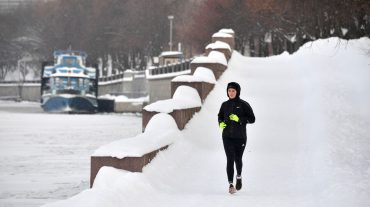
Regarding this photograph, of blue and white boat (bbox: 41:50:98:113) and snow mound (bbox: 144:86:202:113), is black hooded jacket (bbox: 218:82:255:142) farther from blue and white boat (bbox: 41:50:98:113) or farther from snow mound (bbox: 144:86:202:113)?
blue and white boat (bbox: 41:50:98:113)

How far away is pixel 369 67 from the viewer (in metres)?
27.2

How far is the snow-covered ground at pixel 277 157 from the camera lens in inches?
396

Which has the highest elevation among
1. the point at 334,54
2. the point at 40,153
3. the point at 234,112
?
the point at 334,54

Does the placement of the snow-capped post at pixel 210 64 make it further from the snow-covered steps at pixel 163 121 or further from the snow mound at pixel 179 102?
the snow mound at pixel 179 102

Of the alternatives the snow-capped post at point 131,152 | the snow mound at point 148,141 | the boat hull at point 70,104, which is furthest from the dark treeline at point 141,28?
the snow-capped post at point 131,152

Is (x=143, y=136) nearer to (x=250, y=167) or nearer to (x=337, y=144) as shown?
(x=250, y=167)

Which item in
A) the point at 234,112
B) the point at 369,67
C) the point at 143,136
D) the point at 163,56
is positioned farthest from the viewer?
the point at 163,56

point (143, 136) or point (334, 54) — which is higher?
point (334, 54)

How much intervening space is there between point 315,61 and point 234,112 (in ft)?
67.9

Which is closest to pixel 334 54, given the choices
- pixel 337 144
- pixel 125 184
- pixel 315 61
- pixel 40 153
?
pixel 315 61

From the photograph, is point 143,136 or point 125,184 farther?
point 143,136

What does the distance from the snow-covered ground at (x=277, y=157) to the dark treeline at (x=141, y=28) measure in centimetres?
1511

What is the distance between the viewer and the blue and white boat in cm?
6675

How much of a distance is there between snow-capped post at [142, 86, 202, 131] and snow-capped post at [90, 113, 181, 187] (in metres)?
0.94
